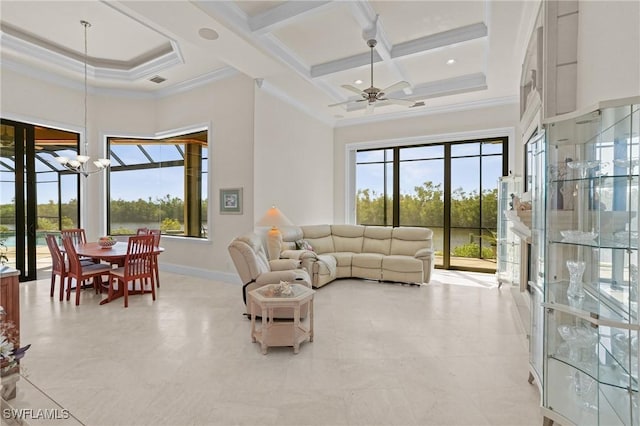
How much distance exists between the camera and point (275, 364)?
2727 millimetres

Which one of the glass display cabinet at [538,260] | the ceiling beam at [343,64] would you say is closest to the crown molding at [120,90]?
the ceiling beam at [343,64]

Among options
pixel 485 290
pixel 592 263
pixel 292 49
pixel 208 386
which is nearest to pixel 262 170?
pixel 292 49

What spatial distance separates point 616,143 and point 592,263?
0.72 metres

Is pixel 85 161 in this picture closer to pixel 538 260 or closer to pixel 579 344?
pixel 538 260

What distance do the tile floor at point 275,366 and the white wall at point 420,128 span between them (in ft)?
11.6

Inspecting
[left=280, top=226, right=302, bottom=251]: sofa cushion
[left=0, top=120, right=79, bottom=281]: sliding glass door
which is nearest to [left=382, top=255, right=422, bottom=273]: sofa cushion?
[left=280, top=226, right=302, bottom=251]: sofa cushion

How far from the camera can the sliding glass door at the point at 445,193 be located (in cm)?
645

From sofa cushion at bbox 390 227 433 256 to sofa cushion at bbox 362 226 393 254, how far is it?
0.12 m

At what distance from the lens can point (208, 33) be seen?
3.88 meters

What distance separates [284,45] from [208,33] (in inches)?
42.6

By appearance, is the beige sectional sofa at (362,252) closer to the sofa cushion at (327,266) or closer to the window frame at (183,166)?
the sofa cushion at (327,266)

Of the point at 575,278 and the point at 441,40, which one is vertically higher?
the point at 441,40

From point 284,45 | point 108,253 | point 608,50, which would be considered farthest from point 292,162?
point 608,50

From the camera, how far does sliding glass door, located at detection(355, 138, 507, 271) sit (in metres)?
6.45
